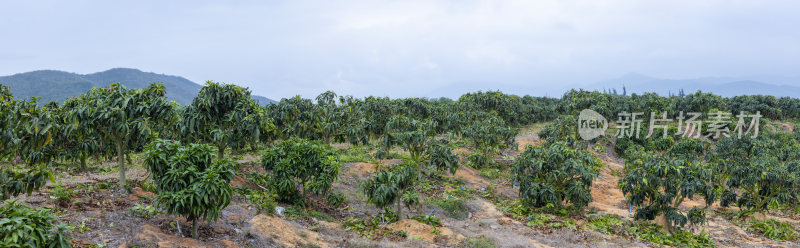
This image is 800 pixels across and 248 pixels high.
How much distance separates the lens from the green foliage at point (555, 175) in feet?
49.8

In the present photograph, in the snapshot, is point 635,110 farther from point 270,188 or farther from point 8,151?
point 8,151

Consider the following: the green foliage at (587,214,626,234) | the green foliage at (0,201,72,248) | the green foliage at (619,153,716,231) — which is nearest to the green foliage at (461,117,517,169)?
the green foliage at (587,214,626,234)

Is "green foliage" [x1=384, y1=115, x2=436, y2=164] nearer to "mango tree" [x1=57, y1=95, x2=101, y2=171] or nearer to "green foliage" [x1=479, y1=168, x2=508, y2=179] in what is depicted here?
"green foliage" [x1=479, y1=168, x2=508, y2=179]

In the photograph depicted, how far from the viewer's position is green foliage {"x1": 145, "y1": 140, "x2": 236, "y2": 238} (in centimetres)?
784

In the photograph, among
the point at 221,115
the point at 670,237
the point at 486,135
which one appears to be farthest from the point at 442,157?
the point at 221,115

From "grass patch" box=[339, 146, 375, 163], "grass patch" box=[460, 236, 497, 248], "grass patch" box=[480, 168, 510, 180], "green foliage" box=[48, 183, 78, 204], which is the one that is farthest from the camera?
"grass patch" box=[480, 168, 510, 180]

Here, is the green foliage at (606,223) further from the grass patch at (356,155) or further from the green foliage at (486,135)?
the grass patch at (356,155)

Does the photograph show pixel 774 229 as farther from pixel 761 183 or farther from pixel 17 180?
pixel 17 180

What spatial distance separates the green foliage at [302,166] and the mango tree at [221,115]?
1.71 m

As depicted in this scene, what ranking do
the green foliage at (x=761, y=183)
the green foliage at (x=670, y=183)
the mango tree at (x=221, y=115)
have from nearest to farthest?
1. the green foliage at (x=670, y=183)
2. the mango tree at (x=221, y=115)
3. the green foliage at (x=761, y=183)

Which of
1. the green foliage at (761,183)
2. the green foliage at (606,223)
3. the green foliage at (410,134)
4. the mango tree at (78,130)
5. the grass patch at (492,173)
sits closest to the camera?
the mango tree at (78,130)

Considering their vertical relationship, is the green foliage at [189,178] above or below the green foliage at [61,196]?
above

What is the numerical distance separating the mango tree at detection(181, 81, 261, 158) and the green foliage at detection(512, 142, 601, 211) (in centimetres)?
1045

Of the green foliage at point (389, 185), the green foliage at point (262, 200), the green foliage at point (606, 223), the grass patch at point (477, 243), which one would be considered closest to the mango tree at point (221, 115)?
the green foliage at point (262, 200)
